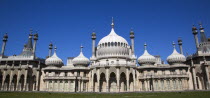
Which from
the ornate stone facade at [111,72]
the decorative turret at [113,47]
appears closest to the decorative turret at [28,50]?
the ornate stone facade at [111,72]

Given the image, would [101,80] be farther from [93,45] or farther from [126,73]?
[93,45]

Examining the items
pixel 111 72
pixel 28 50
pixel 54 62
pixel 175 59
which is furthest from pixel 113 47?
pixel 28 50

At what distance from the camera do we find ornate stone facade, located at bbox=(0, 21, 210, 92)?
57.1 m

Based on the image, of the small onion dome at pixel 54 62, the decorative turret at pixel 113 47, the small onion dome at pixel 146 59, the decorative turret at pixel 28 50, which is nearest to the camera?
the small onion dome at pixel 146 59

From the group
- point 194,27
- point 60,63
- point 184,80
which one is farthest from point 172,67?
point 60,63

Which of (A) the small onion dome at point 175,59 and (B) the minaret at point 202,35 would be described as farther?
(B) the minaret at point 202,35

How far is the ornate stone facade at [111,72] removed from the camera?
187ft

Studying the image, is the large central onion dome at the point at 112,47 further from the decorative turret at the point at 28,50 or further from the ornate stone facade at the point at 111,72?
the decorative turret at the point at 28,50

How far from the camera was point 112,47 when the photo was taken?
6550 cm

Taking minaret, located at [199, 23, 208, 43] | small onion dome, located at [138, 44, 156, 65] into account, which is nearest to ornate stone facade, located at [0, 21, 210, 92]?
small onion dome, located at [138, 44, 156, 65]

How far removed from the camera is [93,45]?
71938 mm

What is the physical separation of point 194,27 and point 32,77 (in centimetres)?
6010

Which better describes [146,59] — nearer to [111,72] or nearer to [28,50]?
[111,72]

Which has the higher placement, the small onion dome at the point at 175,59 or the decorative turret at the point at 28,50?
the decorative turret at the point at 28,50
